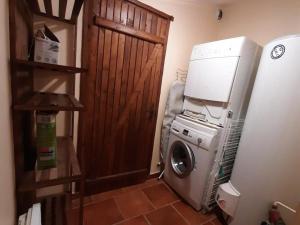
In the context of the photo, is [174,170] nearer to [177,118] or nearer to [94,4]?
[177,118]

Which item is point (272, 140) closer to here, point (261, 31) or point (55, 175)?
point (261, 31)

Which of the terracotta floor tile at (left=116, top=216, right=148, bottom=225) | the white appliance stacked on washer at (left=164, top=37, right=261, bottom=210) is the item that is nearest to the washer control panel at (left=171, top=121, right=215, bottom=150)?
the white appliance stacked on washer at (left=164, top=37, right=261, bottom=210)

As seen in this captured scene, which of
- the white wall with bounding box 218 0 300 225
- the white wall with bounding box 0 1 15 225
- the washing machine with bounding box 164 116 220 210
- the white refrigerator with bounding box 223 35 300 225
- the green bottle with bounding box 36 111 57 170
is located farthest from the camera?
the washing machine with bounding box 164 116 220 210

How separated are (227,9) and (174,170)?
2.15 m

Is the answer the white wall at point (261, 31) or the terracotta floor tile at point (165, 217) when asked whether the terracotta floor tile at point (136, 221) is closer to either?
the terracotta floor tile at point (165, 217)

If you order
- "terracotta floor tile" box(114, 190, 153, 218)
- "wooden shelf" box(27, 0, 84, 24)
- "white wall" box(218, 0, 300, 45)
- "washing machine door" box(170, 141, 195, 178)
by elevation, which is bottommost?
"terracotta floor tile" box(114, 190, 153, 218)

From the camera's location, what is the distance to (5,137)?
0.71 meters

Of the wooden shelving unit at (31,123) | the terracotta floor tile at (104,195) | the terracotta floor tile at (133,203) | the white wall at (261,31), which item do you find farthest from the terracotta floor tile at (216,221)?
the wooden shelving unit at (31,123)

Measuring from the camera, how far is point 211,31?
2.34m

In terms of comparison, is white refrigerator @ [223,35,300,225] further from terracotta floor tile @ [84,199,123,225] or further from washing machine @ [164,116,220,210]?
terracotta floor tile @ [84,199,123,225]

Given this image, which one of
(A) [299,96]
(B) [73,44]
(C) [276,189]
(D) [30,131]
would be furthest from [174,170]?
(B) [73,44]

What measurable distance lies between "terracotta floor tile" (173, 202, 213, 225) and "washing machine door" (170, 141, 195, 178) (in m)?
0.33

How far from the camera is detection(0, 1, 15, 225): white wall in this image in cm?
65

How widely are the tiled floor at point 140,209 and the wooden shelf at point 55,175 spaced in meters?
0.88
